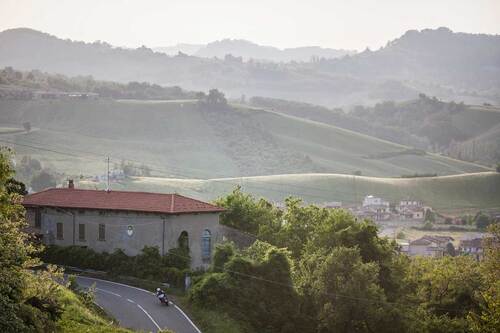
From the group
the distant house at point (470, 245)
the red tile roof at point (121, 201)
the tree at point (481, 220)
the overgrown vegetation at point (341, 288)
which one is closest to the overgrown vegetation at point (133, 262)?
the red tile roof at point (121, 201)

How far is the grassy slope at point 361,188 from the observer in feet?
543

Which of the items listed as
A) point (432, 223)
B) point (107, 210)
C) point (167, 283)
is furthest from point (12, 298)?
point (432, 223)

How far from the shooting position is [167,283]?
47.6 meters

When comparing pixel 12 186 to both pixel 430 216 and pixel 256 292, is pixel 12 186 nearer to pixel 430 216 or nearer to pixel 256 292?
pixel 256 292

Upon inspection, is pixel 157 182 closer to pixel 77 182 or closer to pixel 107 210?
pixel 77 182

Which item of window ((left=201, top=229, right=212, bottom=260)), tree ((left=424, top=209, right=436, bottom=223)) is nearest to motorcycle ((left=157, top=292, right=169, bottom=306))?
window ((left=201, top=229, right=212, bottom=260))

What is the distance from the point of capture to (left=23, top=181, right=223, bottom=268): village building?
1983 inches

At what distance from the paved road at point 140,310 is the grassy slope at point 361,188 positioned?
360 feet

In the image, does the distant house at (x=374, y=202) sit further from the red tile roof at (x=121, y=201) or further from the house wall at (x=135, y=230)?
the house wall at (x=135, y=230)

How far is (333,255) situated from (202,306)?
26.3 ft

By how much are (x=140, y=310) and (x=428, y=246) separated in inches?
3574

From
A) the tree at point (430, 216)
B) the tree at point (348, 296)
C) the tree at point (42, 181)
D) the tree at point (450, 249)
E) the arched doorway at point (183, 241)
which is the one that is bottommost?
the tree at point (430, 216)

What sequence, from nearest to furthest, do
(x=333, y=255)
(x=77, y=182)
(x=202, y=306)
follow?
1. (x=202, y=306)
2. (x=333, y=255)
3. (x=77, y=182)

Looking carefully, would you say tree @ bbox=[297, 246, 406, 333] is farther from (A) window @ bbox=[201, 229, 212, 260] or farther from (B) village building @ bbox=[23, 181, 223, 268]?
(B) village building @ bbox=[23, 181, 223, 268]
